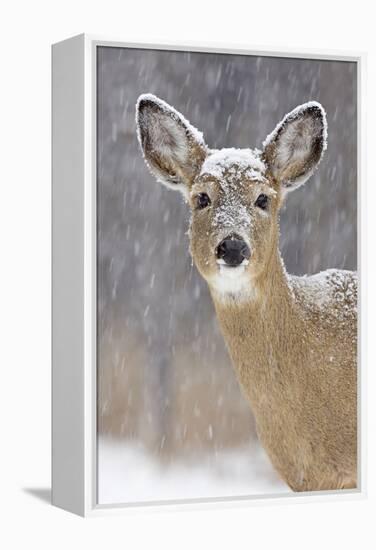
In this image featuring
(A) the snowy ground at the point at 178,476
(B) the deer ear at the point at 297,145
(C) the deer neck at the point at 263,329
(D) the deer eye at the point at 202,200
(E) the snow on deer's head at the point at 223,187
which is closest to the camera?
(A) the snowy ground at the point at 178,476

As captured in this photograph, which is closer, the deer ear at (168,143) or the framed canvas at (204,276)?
the framed canvas at (204,276)

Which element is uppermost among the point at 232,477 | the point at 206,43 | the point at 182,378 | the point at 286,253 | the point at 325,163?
the point at 206,43

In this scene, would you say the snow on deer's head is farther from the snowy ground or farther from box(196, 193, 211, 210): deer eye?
the snowy ground

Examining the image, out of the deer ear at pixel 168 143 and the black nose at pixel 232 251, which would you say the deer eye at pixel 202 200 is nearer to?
the deer ear at pixel 168 143

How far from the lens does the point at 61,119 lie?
32.0 feet

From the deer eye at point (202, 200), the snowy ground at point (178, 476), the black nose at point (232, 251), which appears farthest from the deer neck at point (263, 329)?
the deer eye at point (202, 200)

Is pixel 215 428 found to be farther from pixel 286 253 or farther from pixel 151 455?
pixel 286 253

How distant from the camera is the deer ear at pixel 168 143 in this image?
9.57 metres

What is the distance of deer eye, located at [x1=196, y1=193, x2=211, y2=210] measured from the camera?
31.6 ft

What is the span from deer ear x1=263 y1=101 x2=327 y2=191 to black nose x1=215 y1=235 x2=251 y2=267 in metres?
0.70

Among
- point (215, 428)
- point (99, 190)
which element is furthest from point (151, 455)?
point (99, 190)

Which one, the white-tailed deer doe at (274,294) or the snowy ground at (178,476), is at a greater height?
the white-tailed deer doe at (274,294)

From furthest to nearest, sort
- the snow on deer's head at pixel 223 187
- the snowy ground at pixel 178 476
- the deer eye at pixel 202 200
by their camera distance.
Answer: the deer eye at pixel 202 200
the snow on deer's head at pixel 223 187
the snowy ground at pixel 178 476

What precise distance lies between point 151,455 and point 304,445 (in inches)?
46.6
